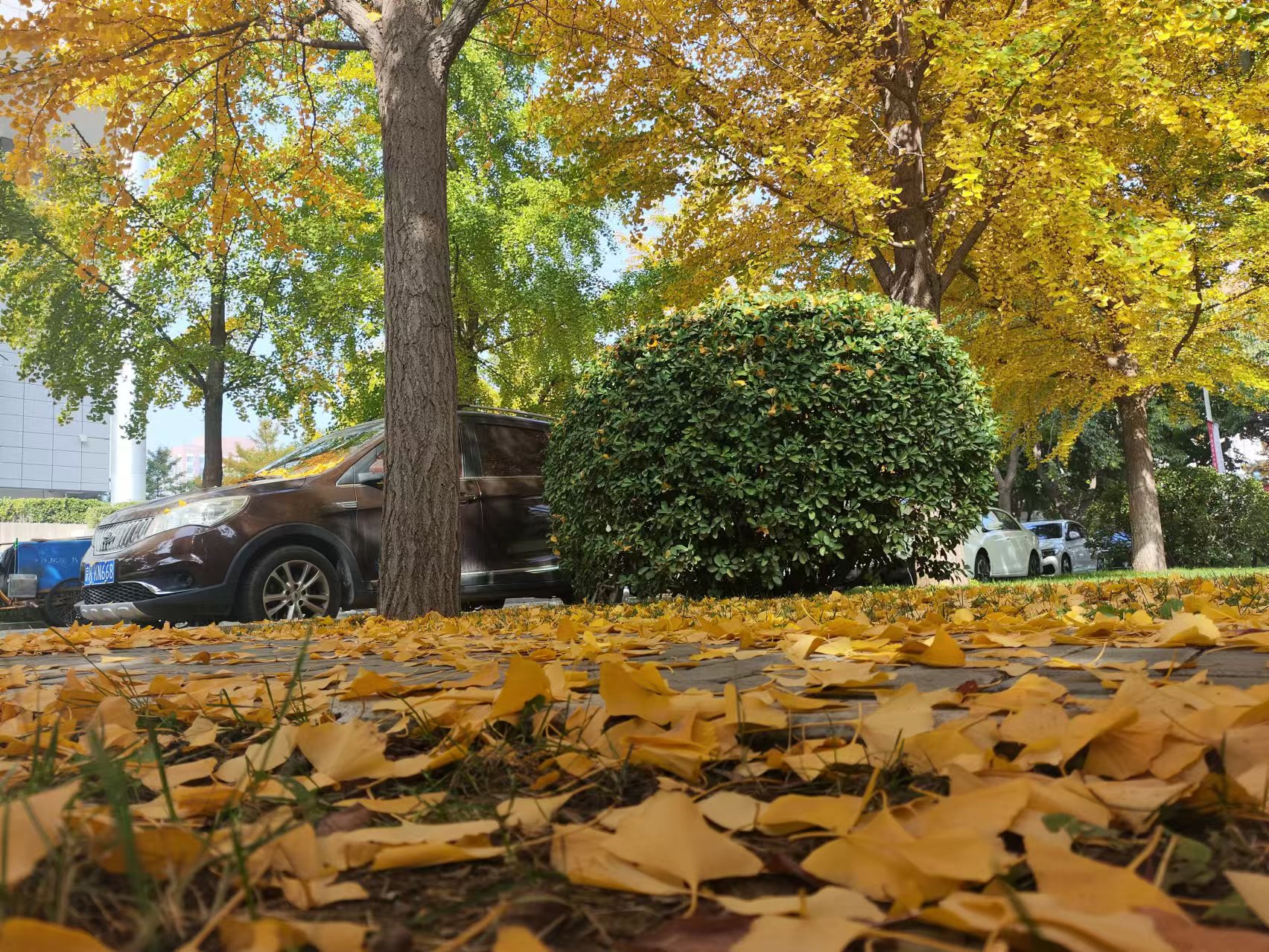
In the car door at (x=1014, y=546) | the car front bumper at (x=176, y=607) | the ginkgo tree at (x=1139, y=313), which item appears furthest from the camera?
the car door at (x=1014, y=546)

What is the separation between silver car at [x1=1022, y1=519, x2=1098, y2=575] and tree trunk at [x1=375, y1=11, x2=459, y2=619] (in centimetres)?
2216

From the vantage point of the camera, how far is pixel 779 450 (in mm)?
6797

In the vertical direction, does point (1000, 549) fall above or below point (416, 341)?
below

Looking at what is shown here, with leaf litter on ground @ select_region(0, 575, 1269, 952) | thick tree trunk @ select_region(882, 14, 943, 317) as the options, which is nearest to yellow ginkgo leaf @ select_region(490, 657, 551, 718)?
leaf litter on ground @ select_region(0, 575, 1269, 952)

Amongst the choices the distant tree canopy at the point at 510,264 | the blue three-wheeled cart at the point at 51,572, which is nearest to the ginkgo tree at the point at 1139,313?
the distant tree canopy at the point at 510,264

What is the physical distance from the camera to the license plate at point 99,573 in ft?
24.2

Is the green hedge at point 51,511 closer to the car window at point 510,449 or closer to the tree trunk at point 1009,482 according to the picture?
the tree trunk at point 1009,482

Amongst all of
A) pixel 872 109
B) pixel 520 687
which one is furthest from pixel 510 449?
pixel 520 687

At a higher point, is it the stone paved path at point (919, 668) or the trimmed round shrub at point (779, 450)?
the trimmed round shrub at point (779, 450)

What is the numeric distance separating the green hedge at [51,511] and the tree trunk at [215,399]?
84.8ft

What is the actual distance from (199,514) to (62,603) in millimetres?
5784

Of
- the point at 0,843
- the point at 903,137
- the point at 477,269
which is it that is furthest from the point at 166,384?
the point at 0,843

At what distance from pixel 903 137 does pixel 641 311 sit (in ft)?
18.4

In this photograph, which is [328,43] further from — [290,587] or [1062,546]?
[1062,546]
